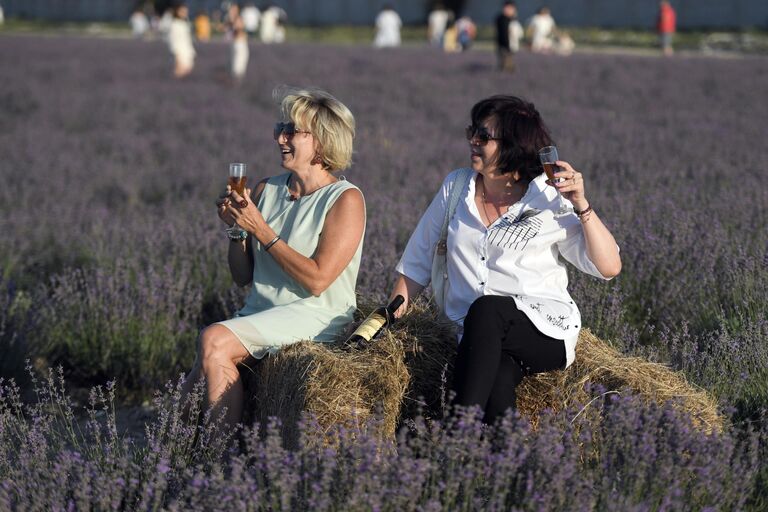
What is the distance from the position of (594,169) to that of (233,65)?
8951 millimetres

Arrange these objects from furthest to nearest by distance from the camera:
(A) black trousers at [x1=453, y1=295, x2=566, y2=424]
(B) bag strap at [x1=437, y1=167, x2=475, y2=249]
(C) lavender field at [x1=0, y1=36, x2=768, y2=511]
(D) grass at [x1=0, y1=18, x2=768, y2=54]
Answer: (D) grass at [x1=0, y1=18, x2=768, y2=54]
(B) bag strap at [x1=437, y1=167, x2=475, y2=249]
(A) black trousers at [x1=453, y1=295, x2=566, y2=424]
(C) lavender field at [x1=0, y1=36, x2=768, y2=511]

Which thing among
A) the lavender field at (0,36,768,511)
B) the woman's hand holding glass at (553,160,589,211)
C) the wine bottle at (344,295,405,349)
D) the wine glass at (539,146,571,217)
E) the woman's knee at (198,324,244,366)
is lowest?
the lavender field at (0,36,768,511)

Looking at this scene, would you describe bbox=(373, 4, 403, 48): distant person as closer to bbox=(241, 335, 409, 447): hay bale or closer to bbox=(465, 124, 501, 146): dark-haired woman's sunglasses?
bbox=(465, 124, 501, 146): dark-haired woman's sunglasses

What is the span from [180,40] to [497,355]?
14.3 meters

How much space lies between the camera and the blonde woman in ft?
10.2

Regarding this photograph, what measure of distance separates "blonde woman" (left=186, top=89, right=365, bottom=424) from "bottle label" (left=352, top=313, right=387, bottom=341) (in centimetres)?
21

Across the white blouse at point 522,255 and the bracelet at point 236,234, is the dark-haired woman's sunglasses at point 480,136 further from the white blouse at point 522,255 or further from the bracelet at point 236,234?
the bracelet at point 236,234

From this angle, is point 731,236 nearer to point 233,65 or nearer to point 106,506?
point 106,506

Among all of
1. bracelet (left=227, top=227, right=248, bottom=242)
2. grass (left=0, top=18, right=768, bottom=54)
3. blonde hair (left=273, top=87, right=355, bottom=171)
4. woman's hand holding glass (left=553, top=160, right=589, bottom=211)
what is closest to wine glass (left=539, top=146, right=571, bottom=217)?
woman's hand holding glass (left=553, top=160, right=589, bottom=211)

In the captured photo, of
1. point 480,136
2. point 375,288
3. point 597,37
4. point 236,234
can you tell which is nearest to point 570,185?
point 480,136

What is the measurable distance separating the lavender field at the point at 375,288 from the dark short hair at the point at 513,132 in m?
0.70

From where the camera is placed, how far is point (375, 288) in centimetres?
414

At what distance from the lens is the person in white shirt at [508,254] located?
288 centimetres

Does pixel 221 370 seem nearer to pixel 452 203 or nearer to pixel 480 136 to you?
pixel 452 203
